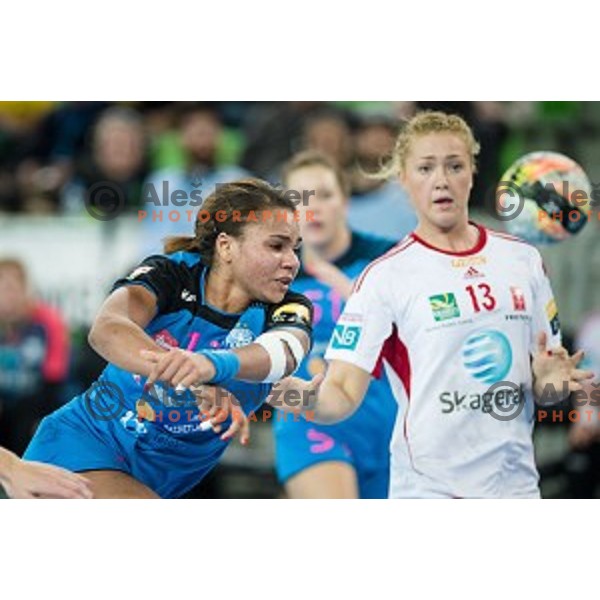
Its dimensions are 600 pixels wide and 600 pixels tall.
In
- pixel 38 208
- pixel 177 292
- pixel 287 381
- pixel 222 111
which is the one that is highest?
pixel 222 111

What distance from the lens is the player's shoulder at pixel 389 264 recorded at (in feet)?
15.5

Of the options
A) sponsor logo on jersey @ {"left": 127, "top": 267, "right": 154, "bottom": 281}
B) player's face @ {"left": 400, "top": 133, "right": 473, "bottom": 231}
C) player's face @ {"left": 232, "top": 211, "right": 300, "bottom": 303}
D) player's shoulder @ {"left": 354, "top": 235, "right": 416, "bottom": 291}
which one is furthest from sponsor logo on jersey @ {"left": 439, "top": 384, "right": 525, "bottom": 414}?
sponsor logo on jersey @ {"left": 127, "top": 267, "right": 154, "bottom": 281}

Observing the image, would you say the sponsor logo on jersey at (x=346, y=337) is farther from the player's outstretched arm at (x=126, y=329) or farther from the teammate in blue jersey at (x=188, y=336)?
the player's outstretched arm at (x=126, y=329)

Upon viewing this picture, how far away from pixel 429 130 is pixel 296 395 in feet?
3.51

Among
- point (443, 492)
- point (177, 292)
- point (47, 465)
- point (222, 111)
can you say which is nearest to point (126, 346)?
point (177, 292)

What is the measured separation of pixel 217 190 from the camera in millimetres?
4762

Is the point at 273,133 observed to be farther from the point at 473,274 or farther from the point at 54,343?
the point at 54,343

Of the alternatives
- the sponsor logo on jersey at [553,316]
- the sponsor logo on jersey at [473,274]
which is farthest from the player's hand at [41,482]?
the sponsor logo on jersey at [553,316]

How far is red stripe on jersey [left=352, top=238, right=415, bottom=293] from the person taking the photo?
476 centimetres

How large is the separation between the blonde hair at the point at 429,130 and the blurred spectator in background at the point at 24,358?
1385 millimetres

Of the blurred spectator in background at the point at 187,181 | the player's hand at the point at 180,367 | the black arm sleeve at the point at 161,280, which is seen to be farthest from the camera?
the blurred spectator in background at the point at 187,181

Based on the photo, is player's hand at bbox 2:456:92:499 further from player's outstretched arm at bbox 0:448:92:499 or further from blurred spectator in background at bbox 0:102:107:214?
blurred spectator in background at bbox 0:102:107:214
